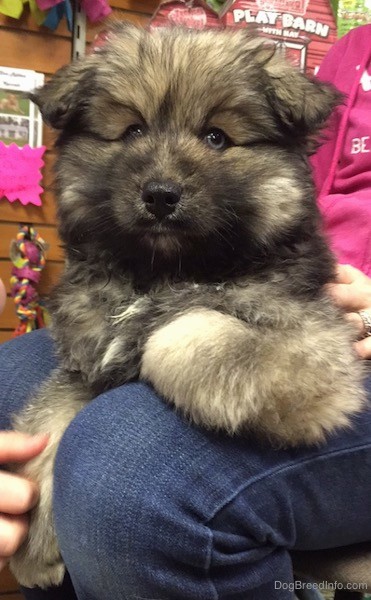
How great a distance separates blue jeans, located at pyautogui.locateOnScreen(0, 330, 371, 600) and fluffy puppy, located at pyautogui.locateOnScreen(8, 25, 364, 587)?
0.05 m

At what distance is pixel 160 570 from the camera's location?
88cm

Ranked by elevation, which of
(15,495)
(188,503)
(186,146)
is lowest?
(15,495)

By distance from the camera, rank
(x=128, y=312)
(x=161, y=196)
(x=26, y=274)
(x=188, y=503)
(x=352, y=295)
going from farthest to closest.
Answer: (x=26, y=274) → (x=352, y=295) → (x=128, y=312) → (x=161, y=196) → (x=188, y=503)

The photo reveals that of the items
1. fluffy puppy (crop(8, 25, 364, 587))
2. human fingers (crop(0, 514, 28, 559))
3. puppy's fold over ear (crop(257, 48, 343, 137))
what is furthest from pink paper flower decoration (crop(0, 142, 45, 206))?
human fingers (crop(0, 514, 28, 559))

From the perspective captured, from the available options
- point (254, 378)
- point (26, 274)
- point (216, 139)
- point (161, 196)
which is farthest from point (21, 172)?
point (254, 378)

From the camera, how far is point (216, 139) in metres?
→ 1.12

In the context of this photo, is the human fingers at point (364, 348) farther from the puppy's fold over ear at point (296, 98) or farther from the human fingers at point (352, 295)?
the puppy's fold over ear at point (296, 98)

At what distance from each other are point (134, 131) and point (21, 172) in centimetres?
133

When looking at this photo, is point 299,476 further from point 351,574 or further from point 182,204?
point 182,204

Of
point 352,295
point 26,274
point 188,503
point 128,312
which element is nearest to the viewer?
point 188,503

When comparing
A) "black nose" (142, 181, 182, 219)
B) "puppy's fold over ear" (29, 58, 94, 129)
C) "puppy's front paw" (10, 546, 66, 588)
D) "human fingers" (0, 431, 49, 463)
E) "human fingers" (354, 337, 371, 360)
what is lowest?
"puppy's front paw" (10, 546, 66, 588)

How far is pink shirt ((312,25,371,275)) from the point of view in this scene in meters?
1.51

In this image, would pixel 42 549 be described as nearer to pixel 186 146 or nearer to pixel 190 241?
pixel 190 241

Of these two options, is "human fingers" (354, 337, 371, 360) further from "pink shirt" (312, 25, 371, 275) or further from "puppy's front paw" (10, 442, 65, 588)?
"puppy's front paw" (10, 442, 65, 588)
